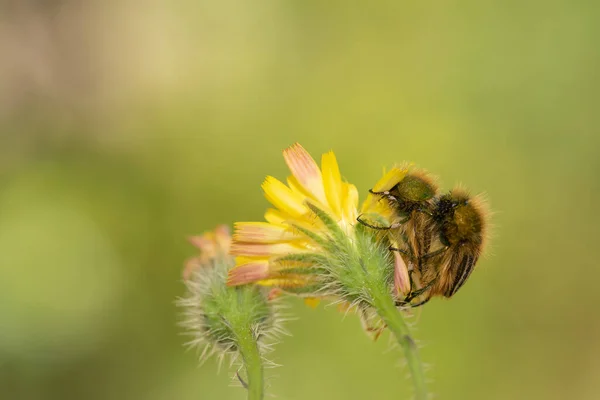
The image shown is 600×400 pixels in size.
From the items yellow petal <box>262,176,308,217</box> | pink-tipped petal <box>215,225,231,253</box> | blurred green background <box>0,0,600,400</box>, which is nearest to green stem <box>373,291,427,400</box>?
yellow petal <box>262,176,308,217</box>

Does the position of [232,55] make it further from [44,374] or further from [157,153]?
[44,374]

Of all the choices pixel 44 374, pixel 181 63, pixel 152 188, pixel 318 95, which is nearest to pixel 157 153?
pixel 152 188

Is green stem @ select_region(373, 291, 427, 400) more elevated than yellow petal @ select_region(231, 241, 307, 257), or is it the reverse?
yellow petal @ select_region(231, 241, 307, 257)

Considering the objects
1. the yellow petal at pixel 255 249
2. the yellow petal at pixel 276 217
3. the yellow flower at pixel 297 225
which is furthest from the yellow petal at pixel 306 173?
the yellow petal at pixel 255 249

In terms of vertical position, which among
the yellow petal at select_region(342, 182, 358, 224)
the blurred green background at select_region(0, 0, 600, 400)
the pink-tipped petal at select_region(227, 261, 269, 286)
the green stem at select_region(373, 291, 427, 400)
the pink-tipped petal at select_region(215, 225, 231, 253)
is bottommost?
the green stem at select_region(373, 291, 427, 400)

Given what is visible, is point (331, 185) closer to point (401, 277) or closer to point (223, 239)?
point (401, 277)

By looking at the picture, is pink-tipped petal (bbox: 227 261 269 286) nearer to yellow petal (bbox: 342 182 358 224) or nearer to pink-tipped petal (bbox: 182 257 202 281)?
pink-tipped petal (bbox: 182 257 202 281)

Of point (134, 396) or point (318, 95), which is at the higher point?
point (318, 95)
